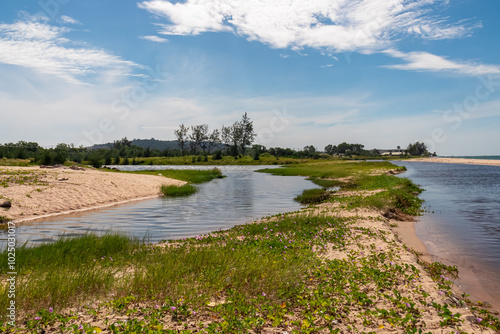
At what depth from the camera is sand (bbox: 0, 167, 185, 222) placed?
1991cm

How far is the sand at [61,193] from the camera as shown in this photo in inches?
784

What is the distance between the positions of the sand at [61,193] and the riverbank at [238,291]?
11.7 meters

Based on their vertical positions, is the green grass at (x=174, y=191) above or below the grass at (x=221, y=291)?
below

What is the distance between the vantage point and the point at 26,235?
14.5m

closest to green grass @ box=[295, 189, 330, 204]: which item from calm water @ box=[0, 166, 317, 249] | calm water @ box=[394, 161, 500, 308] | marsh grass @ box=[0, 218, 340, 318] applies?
calm water @ box=[0, 166, 317, 249]

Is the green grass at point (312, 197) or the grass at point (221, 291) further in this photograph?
the green grass at point (312, 197)

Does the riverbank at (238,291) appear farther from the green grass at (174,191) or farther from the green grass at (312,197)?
Answer: the green grass at (174,191)

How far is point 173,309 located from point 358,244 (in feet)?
27.9

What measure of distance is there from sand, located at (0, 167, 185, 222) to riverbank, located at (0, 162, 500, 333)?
1175 cm

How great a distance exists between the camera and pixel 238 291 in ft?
24.1

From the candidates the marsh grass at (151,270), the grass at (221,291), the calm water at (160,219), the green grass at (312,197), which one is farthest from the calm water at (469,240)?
the calm water at (160,219)

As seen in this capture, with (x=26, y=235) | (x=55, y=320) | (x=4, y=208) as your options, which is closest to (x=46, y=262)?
(x=55, y=320)

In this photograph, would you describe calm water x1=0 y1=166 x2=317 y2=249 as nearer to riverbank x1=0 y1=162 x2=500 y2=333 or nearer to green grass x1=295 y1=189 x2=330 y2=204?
green grass x1=295 y1=189 x2=330 y2=204

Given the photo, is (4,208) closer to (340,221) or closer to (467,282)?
(340,221)
